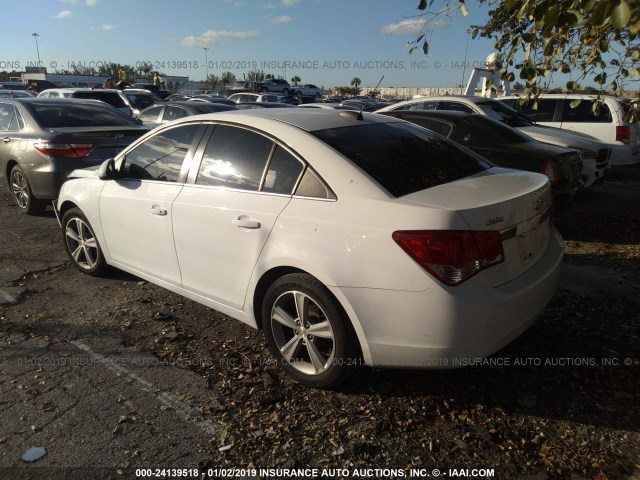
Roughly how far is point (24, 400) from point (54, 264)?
8.39ft

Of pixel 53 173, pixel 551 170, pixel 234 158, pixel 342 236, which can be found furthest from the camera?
pixel 53 173

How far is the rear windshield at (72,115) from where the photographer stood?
22.7ft

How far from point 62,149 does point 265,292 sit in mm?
4696

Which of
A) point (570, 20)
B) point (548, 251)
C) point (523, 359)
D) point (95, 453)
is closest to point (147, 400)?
point (95, 453)

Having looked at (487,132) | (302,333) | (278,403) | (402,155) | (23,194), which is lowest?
(278,403)

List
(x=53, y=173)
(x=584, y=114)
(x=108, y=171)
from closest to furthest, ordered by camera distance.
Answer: (x=108, y=171), (x=53, y=173), (x=584, y=114)

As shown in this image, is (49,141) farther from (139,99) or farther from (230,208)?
(139,99)

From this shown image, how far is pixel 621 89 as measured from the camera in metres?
4.28

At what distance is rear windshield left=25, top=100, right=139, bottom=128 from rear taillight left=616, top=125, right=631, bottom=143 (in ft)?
29.6

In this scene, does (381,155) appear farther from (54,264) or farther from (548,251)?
(54,264)

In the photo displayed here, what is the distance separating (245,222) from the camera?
3.08 metres

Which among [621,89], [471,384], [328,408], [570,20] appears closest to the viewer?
[570,20]

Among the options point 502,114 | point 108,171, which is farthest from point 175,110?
point 108,171

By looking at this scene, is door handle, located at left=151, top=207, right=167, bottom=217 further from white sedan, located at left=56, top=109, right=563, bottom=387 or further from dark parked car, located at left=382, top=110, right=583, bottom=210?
dark parked car, located at left=382, top=110, right=583, bottom=210
